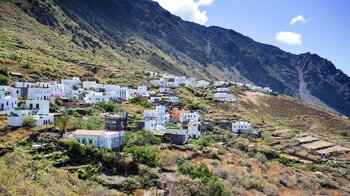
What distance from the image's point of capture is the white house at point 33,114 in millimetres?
37344

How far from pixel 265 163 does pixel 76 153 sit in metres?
23.0

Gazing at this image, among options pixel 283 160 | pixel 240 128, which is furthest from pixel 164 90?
pixel 283 160

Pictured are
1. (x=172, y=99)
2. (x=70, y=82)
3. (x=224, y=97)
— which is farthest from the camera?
(x=224, y=97)

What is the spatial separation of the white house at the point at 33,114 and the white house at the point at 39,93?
6.37 meters

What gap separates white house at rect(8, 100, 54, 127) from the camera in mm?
37344

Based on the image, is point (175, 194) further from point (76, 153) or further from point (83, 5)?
point (83, 5)

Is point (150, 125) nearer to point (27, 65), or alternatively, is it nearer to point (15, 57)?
point (27, 65)

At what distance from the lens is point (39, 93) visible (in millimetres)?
52156

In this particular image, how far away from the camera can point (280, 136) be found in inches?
2672

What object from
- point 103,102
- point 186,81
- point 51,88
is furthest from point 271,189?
point 186,81

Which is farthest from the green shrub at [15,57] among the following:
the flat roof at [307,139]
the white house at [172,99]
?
the flat roof at [307,139]

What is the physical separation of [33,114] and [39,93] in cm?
1136

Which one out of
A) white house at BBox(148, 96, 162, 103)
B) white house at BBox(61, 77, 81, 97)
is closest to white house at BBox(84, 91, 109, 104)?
white house at BBox(61, 77, 81, 97)

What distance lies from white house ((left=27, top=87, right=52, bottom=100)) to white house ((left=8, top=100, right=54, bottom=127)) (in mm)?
6370
